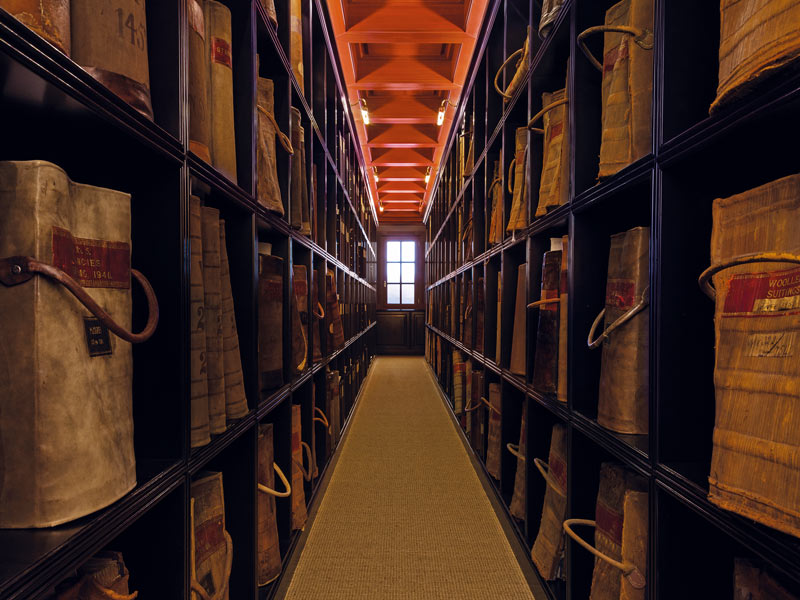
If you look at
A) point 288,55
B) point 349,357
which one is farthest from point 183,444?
point 349,357

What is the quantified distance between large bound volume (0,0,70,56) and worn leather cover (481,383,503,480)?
6.25ft

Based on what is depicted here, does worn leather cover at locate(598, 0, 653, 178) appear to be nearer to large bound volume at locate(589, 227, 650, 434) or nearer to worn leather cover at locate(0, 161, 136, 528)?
large bound volume at locate(589, 227, 650, 434)

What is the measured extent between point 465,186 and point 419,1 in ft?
4.48

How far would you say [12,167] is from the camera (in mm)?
511

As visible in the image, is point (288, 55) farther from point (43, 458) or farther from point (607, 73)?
point (43, 458)

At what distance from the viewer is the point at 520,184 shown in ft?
5.55

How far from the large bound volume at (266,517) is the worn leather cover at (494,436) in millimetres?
1060

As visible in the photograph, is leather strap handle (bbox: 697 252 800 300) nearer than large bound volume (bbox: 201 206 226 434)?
Yes

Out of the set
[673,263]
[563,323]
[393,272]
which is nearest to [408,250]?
[393,272]

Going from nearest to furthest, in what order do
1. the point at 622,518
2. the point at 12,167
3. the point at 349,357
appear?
A: 1. the point at 12,167
2. the point at 622,518
3. the point at 349,357

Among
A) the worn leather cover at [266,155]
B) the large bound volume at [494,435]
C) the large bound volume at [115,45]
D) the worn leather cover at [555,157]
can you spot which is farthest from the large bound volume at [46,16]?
the large bound volume at [494,435]

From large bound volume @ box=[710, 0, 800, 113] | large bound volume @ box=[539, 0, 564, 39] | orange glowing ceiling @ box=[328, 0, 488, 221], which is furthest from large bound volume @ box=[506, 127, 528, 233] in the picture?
orange glowing ceiling @ box=[328, 0, 488, 221]

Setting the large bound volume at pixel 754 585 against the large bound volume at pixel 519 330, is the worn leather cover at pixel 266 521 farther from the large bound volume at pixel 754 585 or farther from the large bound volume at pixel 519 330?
the large bound volume at pixel 754 585

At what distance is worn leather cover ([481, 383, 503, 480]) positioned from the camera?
206cm
